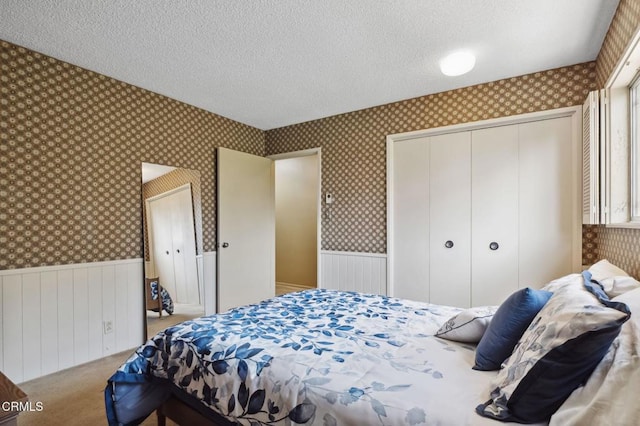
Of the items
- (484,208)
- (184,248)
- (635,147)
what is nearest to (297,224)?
(184,248)

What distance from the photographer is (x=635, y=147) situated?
1.97 metres

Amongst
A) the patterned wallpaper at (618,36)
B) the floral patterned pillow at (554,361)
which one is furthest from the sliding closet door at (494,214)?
the floral patterned pillow at (554,361)

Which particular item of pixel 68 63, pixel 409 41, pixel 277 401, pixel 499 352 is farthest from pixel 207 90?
pixel 499 352

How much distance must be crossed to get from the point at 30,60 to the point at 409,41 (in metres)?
2.90

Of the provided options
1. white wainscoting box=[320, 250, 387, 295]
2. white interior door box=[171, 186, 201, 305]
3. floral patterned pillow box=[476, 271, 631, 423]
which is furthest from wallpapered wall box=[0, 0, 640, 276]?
floral patterned pillow box=[476, 271, 631, 423]

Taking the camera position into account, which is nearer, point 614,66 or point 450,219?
point 614,66

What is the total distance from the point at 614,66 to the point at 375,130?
2.10 meters

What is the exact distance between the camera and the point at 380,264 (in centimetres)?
367

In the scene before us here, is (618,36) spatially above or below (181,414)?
above

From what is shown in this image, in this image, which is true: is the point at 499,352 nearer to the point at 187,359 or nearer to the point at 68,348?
the point at 187,359

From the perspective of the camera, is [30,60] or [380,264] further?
[380,264]

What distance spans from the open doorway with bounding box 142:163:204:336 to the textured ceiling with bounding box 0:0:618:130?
0.95 metres

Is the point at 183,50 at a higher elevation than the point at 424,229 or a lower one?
higher

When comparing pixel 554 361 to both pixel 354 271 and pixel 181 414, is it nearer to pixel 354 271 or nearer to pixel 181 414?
pixel 181 414
